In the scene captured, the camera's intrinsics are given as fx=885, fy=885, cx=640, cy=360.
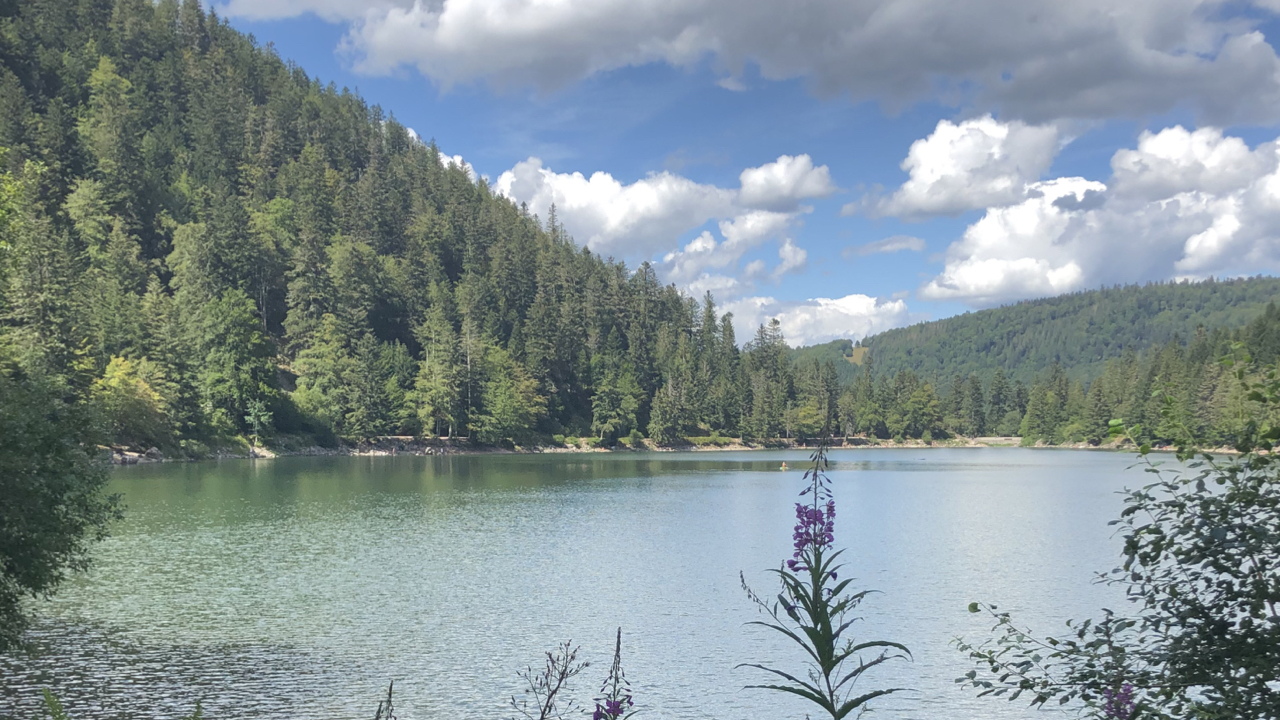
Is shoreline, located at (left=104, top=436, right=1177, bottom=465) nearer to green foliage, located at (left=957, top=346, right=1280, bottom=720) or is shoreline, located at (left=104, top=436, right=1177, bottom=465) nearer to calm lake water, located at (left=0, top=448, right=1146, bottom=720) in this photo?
calm lake water, located at (left=0, top=448, right=1146, bottom=720)

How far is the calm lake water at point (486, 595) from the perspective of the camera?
2033 centimetres

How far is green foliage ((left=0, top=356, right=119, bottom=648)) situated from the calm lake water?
2789 mm

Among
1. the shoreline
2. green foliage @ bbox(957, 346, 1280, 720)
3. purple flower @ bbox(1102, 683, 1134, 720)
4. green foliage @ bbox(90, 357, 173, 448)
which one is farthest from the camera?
the shoreline

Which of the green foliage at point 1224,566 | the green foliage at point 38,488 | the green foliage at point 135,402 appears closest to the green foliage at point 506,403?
the green foliage at point 135,402

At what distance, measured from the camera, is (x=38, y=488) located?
1669 cm

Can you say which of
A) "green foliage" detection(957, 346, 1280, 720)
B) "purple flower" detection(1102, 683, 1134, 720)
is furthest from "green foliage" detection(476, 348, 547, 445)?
"green foliage" detection(957, 346, 1280, 720)

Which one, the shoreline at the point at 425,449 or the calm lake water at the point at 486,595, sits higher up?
the shoreline at the point at 425,449

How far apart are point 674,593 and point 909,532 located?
20.7 metres

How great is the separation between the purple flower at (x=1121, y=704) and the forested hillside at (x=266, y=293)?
76.2 m

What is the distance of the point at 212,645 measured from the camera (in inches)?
921

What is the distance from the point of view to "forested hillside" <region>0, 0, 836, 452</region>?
9994 centimetres

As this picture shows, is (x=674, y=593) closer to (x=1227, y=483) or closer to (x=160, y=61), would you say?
(x=1227, y=483)

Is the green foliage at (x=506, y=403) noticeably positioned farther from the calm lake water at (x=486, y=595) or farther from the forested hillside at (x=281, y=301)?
the calm lake water at (x=486, y=595)

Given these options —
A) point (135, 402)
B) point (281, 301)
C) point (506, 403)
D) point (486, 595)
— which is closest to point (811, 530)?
point (486, 595)
